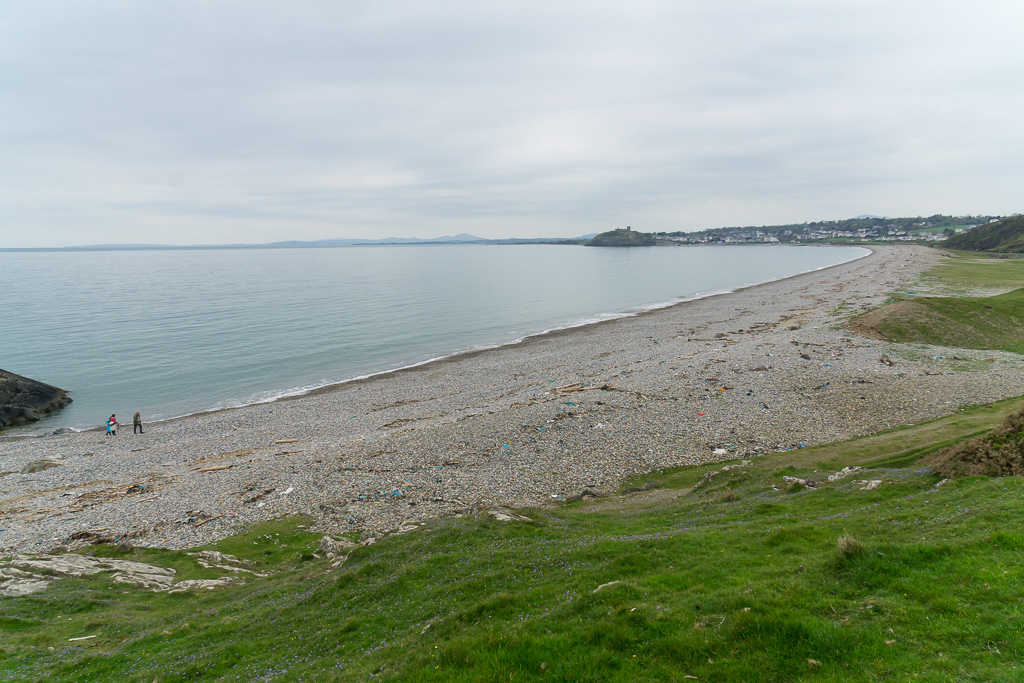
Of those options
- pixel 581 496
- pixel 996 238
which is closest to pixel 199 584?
pixel 581 496

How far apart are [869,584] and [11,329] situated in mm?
111484

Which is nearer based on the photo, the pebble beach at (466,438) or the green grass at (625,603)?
the green grass at (625,603)

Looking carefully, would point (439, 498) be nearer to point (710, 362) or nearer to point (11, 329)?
point (710, 362)

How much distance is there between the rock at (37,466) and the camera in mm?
31562

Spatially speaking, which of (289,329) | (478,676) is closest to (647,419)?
(478,676)

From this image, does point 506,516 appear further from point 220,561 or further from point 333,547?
point 220,561

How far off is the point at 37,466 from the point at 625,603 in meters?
39.9

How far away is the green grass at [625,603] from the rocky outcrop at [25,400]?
3765 centimetres

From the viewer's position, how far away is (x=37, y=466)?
3194 centimetres

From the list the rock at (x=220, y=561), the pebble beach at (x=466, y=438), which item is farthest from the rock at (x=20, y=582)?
the rock at (x=220, y=561)

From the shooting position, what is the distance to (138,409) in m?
44.8

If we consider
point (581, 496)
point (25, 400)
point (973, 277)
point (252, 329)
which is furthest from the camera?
point (973, 277)

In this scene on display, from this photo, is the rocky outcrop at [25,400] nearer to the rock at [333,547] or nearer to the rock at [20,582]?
the rock at [20,582]

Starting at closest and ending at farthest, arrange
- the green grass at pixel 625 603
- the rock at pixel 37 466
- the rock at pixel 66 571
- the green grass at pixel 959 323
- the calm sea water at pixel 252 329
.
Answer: the green grass at pixel 625 603 → the rock at pixel 66 571 → the rock at pixel 37 466 → the green grass at pixel 959 323 → the calm sea water at pixel 252 329
